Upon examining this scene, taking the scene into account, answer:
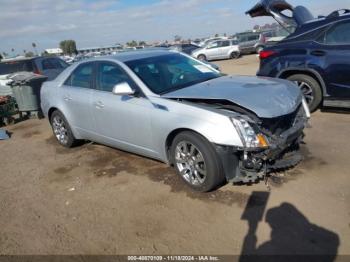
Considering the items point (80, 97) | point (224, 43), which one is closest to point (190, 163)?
point (80, 97)

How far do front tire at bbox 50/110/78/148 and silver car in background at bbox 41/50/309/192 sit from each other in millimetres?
387

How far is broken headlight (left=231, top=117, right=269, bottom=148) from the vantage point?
3404mm

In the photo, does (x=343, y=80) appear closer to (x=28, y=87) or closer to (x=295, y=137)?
(x=295, y=137)

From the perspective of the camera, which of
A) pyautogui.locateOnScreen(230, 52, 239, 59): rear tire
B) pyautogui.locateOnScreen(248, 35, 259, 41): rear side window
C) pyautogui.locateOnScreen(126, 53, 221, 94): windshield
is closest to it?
pyautogui.locateOnScreen(126, 53, 221, 94): windshield

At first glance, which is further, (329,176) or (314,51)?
(314,51)

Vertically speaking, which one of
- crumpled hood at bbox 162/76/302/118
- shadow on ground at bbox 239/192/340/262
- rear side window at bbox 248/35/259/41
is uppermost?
crumpled hood at bbox 162/76/302/118

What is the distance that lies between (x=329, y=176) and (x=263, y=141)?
3.95 ft

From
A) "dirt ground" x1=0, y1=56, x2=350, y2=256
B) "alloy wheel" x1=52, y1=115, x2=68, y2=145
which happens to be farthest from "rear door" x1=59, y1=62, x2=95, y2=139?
"dirt ground" x1=0, y1=56, x2=350, y2=256

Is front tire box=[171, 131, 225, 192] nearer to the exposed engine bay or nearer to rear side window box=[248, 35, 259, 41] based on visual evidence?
the exposed engine bay

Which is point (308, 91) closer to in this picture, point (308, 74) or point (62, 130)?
point (308, 74)

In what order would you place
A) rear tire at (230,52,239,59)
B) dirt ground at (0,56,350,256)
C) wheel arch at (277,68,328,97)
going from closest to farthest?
dirt ground at (0,56,350,256) → wheel arch at (277,68,328,97) → rear tire at (230,52,239,59)

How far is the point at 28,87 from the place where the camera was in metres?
9.22

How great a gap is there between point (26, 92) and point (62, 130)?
4034 millimetres

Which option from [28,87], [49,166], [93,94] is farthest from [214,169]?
[28,87]
